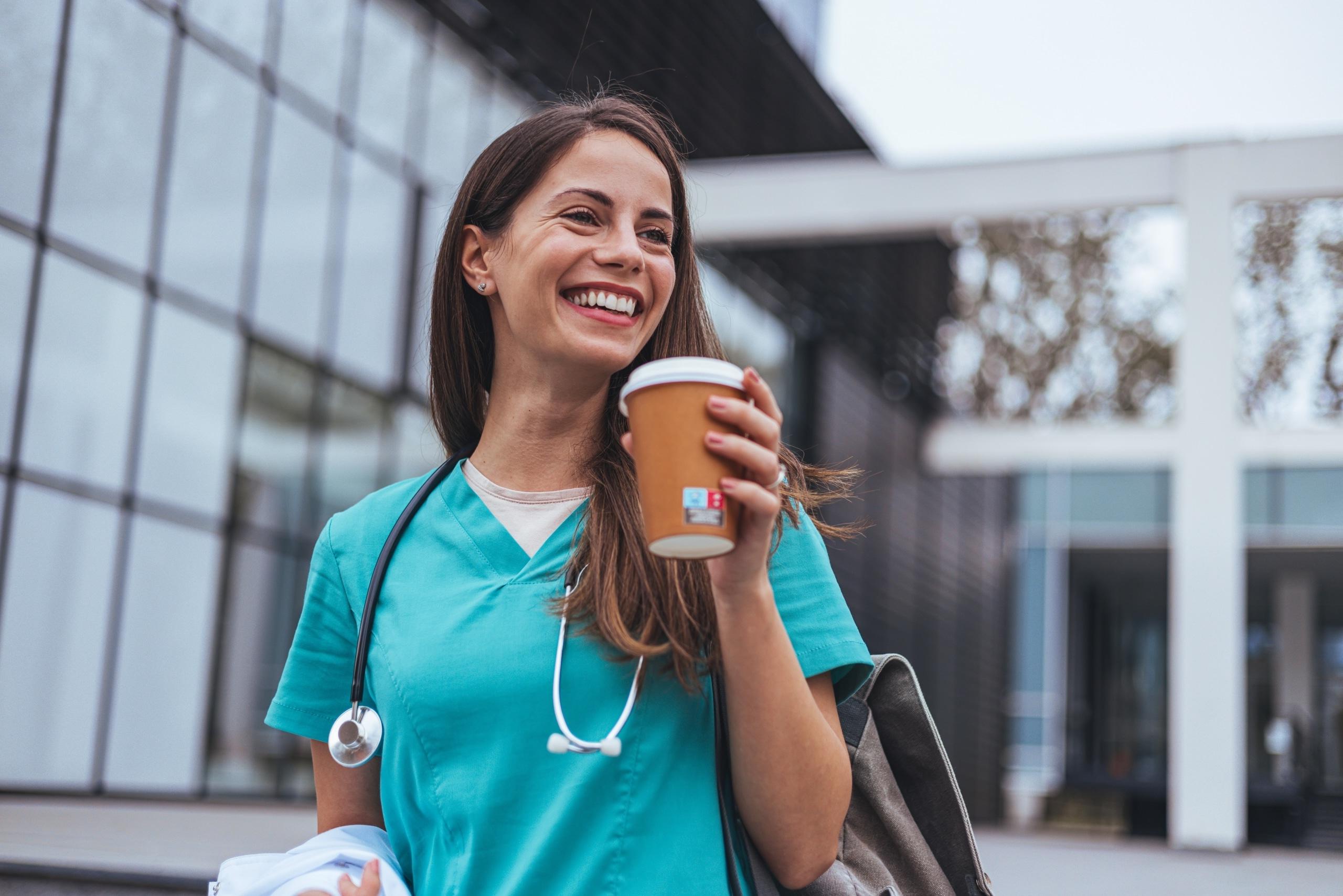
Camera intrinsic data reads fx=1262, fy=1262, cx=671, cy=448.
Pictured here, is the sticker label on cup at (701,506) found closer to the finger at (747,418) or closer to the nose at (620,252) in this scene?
the finger at (747,418)

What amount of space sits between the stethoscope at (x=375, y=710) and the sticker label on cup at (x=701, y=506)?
0.29 m

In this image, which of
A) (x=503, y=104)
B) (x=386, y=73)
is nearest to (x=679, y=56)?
(x=503, y=104)

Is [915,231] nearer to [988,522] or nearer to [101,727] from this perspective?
[101,727]

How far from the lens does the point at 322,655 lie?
1594 mm

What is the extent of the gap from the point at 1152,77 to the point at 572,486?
12730 millimetres

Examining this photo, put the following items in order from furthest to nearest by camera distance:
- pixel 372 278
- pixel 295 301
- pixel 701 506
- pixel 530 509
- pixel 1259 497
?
A: pixel 1259 497, pixel 372 278, pixel 295 301, pixel 530 509, pixel 701 506

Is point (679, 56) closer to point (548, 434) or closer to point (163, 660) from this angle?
point (163, 660)

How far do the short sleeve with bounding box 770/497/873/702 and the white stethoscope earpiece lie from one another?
176 millimetres

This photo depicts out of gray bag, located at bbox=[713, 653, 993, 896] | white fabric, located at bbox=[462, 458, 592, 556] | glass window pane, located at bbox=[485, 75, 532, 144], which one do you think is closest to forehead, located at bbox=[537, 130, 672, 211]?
white fabric, located at bbox=[462, 458, 592, 556]

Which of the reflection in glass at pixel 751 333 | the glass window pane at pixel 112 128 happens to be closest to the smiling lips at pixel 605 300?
the glass window pane at pixel 112 128

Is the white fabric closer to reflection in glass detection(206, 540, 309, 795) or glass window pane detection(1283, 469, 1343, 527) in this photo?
reflection in glass detection(206, 540, 309, 795)

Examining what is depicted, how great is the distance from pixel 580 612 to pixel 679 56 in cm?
995

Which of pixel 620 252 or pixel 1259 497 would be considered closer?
pixel 620 252

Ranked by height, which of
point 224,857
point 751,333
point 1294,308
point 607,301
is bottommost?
point 224,857
